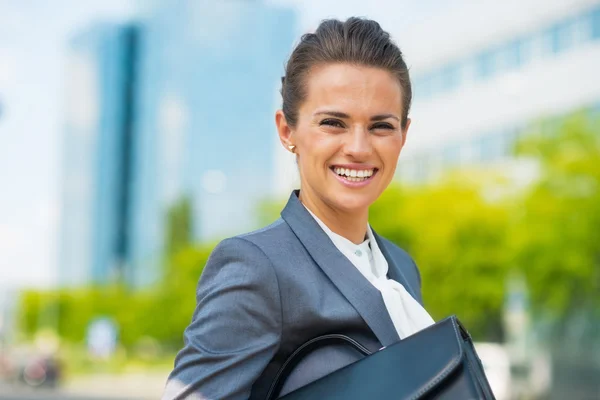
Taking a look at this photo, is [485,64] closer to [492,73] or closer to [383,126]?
[492,73]

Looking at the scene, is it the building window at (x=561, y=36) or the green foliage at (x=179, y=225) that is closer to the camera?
the building window at (x=561, y=36)

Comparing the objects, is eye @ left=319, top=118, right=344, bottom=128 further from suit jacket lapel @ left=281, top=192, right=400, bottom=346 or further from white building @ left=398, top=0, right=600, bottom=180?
white building @ left=398, top=0, right=600, bottom=180

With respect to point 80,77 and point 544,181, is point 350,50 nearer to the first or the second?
point 544,181

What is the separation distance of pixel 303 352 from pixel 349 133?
0.43m

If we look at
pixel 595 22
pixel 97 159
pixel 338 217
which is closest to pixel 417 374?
pixel 338 217

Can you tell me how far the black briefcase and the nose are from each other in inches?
15.3

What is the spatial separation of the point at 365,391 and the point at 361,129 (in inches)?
20.6

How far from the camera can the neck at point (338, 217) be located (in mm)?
1832

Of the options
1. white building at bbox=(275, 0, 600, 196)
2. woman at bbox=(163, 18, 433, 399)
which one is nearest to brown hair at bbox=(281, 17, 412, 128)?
woman at bbox=(163, 18, 433, 399)

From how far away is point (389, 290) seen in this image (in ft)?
5.72

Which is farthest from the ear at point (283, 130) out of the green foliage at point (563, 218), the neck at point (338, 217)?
the green foliage at point (563, 218)

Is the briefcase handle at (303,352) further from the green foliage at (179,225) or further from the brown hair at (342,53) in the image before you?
the green foliage at (179,225)

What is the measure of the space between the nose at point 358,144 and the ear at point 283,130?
17cm

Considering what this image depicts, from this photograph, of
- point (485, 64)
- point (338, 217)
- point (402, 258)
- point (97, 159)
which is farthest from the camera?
point (97, 159)
